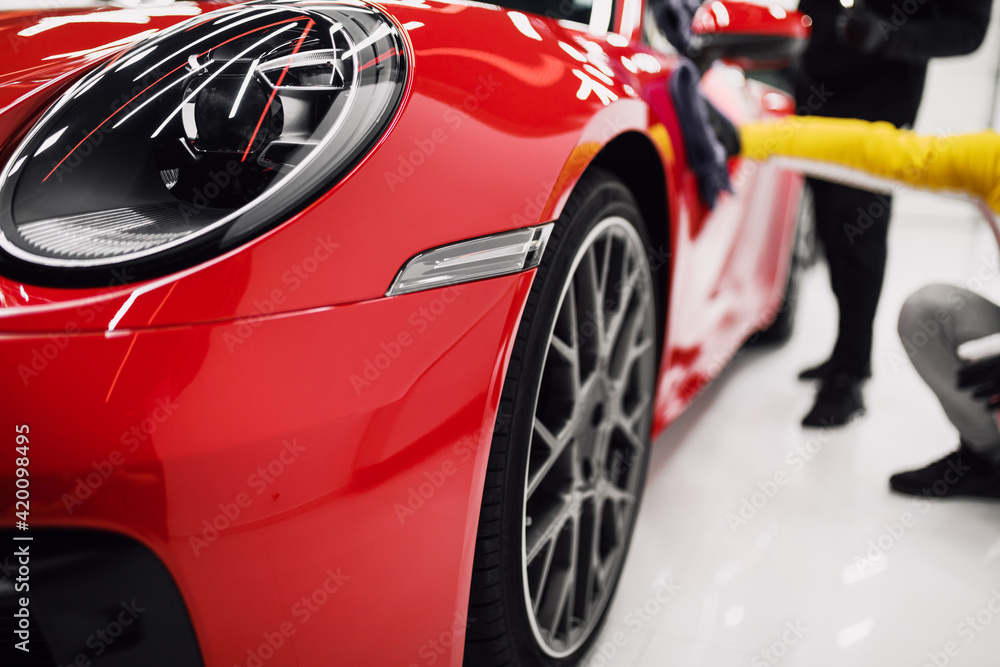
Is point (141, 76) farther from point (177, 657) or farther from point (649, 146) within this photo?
point (649, 146)

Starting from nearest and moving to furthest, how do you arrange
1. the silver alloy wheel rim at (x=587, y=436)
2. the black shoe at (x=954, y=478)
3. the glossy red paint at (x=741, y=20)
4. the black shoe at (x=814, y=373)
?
the silver alloy wheel rim at (x=587, y=436)
the glossy red paint at (x=741, y=20)
the black shoe at (x=954, y=478)
the black shoe at (x=814, y=373)

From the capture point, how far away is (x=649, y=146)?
4.21ft

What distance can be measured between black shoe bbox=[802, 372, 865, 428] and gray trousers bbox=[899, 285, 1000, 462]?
46 cm

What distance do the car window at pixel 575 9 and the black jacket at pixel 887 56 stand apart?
935mm

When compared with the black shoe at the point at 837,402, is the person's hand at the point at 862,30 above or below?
above

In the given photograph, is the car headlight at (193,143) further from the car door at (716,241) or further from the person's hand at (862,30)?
the person's hand at (862,30)

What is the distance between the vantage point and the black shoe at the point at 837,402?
2242 millimetres

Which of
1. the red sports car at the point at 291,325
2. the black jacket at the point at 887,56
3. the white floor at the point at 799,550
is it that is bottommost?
the white floor at the point at 799,550

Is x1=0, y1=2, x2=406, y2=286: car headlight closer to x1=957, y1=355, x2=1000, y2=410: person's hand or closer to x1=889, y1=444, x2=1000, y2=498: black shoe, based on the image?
x1=957, y1=355, x2=1000, y2=410: person's hand

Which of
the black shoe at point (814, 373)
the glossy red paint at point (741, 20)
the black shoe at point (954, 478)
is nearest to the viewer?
the glossy red paint at point (741, 20)

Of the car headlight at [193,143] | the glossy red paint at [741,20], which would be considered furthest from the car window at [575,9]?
the car headlight at [193,143]

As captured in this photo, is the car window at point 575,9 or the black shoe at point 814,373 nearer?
the car window at point 575,9

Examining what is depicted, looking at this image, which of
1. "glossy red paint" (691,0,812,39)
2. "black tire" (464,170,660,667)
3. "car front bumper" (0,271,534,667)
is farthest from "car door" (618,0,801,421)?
"car front bumper" (0,271,534,667)

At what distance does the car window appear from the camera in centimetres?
140
